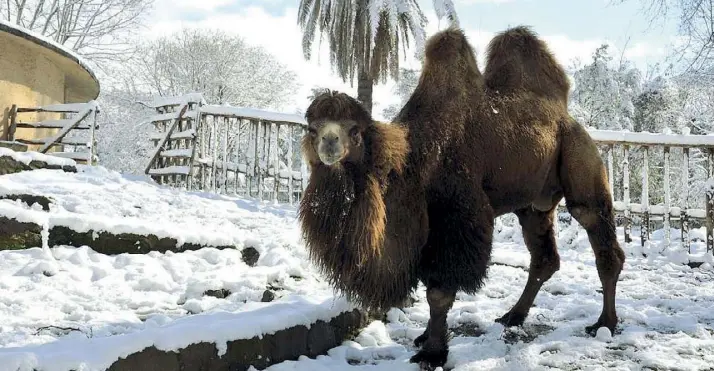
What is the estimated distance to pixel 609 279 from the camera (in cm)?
440

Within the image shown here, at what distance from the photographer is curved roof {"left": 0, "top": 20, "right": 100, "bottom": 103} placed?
1141 centimetres

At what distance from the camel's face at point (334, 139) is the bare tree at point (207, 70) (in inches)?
1422

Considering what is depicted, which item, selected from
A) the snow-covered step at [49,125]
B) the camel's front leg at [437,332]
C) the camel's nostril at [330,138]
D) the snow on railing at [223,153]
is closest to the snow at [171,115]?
the snow on railing at [223,153]

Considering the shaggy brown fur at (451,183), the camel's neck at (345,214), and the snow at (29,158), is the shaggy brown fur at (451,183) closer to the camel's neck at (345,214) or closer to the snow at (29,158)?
the camel's neck at (345,214)

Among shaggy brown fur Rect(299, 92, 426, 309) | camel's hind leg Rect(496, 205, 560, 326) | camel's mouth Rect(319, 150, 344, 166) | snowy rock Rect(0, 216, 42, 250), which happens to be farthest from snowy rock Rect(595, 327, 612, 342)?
snowy rock Rect(0, 216, 42, 250)

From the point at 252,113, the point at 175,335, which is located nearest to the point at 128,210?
the point at 175,335

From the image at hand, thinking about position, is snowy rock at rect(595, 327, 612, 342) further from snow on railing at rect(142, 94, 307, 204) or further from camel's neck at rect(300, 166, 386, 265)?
snow on railing at rect(142, 94, 307, 204)

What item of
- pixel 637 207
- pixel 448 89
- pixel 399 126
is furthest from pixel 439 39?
pixel 637 207

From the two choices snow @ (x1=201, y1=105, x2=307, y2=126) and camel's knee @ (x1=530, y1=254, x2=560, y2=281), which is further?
snow @ (x1=201, y1=105, x2=307, y2=126)

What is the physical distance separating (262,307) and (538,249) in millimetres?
2441

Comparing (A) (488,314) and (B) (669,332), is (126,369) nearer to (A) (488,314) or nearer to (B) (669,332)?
(A) (488,314)

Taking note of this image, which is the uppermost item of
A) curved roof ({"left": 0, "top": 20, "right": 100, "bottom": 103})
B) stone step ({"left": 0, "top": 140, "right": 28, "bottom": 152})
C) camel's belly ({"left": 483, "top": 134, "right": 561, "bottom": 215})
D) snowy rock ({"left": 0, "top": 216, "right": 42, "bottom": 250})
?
curved roof ({"left": 0, "top": 20, "right": 100, "bottom": 103})

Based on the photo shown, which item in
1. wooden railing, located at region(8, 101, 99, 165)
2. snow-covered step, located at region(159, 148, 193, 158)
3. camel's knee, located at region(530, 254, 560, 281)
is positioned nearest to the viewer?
camel's knee, located at region(530, 254, 560, 281)

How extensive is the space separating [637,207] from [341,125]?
7.02 meters
